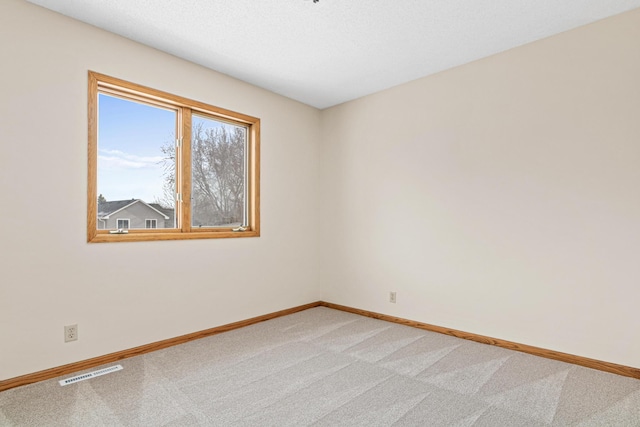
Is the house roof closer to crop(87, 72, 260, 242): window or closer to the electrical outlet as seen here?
crop(87, 72, 260, 242): window

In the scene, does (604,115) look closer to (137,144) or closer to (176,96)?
(176,96)

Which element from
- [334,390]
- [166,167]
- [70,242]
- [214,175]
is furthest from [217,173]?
[334,390]

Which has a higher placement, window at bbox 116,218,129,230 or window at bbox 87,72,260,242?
window at bbox 87,72,260,242

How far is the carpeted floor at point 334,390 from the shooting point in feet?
6.19

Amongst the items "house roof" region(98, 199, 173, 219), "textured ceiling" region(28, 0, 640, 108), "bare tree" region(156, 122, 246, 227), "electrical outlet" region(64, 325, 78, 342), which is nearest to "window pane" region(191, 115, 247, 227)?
"bare tree" region(156, 122, 246, 227)

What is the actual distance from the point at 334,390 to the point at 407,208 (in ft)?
6.58

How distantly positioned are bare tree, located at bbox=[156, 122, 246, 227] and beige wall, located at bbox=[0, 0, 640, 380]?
288mm

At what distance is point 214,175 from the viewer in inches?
138

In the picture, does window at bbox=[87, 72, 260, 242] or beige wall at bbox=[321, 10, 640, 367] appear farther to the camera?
window at bbox=[87, 72, 260, 242]

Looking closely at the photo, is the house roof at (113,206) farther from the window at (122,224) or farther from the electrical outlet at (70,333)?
the electrical outlet at (70,333)

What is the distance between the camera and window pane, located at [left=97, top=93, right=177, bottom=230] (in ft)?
9.04

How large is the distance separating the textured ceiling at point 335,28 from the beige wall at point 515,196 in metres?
0.31

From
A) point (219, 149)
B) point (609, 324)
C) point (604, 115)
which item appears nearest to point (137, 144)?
point (219, 149)

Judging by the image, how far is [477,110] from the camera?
10.2 ft
